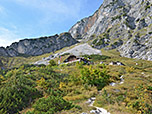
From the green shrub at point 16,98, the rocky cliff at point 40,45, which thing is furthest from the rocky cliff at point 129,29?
the green shrub at point 16,98

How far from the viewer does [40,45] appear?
189m

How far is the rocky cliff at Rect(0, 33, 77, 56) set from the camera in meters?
183

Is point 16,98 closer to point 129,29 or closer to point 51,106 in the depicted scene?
point 51,106

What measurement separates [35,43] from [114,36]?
5800 inches

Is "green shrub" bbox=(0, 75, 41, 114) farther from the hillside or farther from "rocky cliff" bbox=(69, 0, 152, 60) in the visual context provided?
"rocky cliff" bbox=(69, 0, 152, 60)

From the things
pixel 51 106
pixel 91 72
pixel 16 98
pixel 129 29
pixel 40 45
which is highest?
pixel 40 45

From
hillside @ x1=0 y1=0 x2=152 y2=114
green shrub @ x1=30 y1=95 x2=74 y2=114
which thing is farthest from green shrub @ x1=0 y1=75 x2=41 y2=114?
green shrub @ x1=30 y1=95 x2=74 y2=114

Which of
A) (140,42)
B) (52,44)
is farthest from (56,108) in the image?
(52,44)

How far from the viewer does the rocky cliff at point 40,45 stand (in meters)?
183

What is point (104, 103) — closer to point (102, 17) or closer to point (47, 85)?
point (47, 85)

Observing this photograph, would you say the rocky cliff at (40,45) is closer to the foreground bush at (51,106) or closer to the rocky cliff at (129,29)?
the rocky cliff at (129,29)

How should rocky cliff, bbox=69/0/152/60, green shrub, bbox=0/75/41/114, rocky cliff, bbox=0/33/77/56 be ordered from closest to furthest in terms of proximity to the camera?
green shrub, bbox=0/75/41/114 < rocky cliff, bbox=69/0/152/60 < rocky cliff, bbox=0/33/77/56

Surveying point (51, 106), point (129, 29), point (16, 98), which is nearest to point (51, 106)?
point (51, 106)

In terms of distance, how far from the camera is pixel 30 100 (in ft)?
41.6
